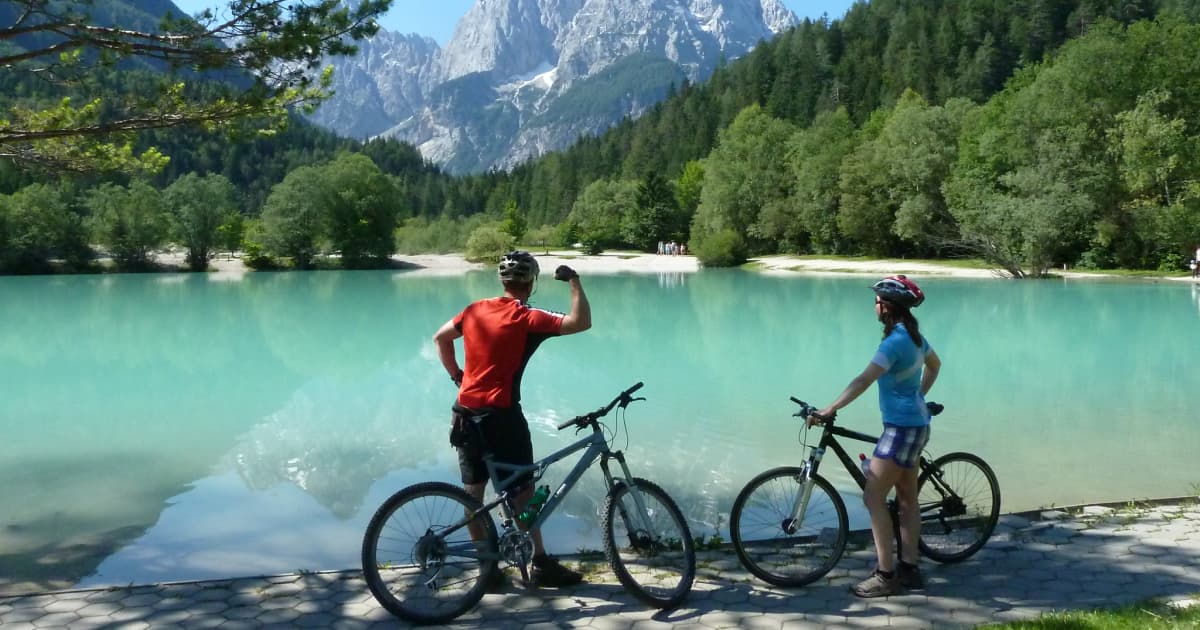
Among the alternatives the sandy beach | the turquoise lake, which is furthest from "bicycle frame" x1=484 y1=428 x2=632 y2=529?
the sandy beach

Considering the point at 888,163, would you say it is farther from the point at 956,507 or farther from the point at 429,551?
the point at 429,551

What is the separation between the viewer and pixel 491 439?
4641 mm

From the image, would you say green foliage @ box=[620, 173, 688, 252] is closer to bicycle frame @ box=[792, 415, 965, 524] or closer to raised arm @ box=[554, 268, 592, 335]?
bicycle frame @ box=[792, 415, 965, 524]

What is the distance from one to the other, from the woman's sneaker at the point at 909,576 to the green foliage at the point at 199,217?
7156 cm

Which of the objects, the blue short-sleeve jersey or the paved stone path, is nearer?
the paved stone path

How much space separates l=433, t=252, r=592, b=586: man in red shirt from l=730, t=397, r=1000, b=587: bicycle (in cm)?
109

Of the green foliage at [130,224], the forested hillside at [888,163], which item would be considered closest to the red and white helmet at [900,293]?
the forested hillside at [888,163]

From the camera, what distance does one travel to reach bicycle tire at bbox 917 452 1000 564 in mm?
5164

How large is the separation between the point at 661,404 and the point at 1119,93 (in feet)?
133

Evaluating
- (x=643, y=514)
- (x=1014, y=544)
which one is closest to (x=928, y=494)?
(x=1014, y=544)

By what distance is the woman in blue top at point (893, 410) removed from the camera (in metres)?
4.42

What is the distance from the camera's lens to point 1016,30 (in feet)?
311

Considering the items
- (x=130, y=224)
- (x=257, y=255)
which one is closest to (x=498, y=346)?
(x=130, y=224)

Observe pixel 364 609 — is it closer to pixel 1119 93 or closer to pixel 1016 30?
pixel 1119 93
